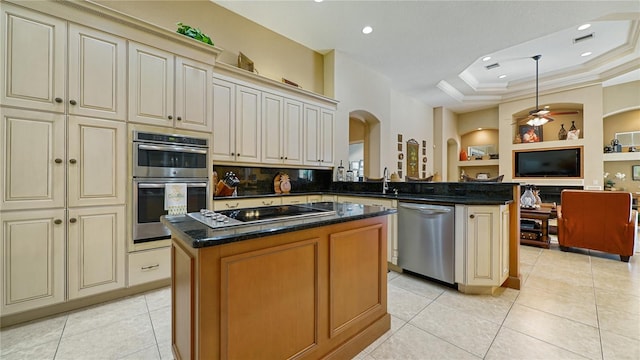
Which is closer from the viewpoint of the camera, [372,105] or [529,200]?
[529,200]

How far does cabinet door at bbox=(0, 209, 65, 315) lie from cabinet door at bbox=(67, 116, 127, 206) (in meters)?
0.23

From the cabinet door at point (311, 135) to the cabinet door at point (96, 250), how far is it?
2418 mm

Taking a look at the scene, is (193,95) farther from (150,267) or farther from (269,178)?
(150,267)

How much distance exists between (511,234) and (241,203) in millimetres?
3007

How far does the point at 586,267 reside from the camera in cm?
311

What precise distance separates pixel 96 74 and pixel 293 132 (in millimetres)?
2209

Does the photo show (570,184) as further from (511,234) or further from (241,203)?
(241,203)

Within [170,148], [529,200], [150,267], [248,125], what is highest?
[248,125]

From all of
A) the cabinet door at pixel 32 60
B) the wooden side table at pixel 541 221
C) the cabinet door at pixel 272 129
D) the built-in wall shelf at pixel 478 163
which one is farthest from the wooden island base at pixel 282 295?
the built-in wall shelf at pixel 478 163

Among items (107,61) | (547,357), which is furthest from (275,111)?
(547,357)

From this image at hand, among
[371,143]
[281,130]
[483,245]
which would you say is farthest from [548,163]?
[281,130]

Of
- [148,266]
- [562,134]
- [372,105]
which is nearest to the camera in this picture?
[148,266]

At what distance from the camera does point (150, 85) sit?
7.72 feet

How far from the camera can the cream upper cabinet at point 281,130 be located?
11.2ft
